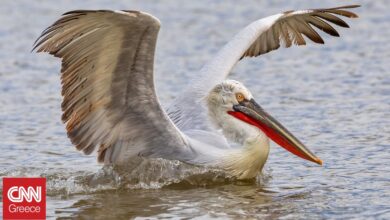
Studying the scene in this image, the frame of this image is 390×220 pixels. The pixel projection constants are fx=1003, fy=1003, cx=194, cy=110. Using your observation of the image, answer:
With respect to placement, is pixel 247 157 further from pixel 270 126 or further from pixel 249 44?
pixel 249 44

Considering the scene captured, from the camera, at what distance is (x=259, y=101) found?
11.1m

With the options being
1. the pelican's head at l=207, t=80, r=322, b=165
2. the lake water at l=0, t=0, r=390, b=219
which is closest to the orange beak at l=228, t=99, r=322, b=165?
the pelican's head at l=207, t=80, r=322, b=165

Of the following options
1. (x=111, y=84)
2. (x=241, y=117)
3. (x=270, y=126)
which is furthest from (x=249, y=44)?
(x=111, y=84)

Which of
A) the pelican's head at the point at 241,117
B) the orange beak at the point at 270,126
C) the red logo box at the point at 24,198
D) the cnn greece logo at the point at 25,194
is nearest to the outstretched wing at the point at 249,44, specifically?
the pelican's head at the point at 241,117

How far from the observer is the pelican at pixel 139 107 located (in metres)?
7.45

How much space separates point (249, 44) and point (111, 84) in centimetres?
197

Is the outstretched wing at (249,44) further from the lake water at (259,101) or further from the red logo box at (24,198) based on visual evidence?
the red logo box at (24,198)

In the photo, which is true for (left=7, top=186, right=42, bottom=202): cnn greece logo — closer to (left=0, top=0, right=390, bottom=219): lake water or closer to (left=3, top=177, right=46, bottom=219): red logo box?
(left=3, top=177, right=46, bottom=219): red logo box

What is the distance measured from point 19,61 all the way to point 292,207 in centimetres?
641

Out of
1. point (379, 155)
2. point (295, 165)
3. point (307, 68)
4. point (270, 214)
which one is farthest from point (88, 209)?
point (307, 68)

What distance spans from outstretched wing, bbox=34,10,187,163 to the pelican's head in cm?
53

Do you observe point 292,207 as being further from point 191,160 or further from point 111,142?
point 111,142

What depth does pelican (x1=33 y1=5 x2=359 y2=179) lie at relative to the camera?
24.4ft

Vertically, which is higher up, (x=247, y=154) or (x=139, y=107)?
(x=139, y=107)
